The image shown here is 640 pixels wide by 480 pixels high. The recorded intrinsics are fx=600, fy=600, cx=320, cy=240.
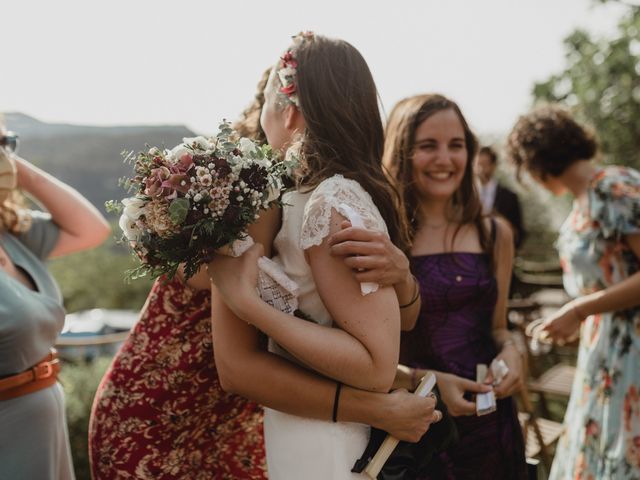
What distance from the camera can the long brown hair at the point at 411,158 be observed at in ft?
9.08

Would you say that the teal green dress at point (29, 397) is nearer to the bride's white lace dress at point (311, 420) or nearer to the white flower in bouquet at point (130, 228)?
the white flower in bouquet at point (130, 228)

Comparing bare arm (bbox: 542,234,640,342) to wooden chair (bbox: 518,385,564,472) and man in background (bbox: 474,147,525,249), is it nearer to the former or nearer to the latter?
wooden chair (bbox: 518,385,564,472)

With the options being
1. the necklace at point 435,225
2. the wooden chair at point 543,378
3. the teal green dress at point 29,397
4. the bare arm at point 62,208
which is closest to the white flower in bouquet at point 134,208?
the teal green dress at point 29,397

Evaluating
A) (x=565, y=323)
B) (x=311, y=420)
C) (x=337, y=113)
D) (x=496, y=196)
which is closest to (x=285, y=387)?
(x=311, y=420)

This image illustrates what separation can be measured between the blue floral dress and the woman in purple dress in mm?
684

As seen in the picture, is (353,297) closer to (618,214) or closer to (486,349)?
(486,349)

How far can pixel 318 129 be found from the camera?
1.85 m

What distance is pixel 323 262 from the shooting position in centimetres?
168

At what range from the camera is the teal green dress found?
2.16 meters

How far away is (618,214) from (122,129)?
114 inches

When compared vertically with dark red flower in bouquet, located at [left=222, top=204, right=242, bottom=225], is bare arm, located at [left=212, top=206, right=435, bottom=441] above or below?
below

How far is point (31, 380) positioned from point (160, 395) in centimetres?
62

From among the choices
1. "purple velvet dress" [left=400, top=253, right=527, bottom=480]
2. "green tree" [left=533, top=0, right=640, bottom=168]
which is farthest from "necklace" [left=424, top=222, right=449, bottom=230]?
"green tree" [left=533, top=0, right=640, bottom=168]

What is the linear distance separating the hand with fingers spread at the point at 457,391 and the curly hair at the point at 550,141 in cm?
166
